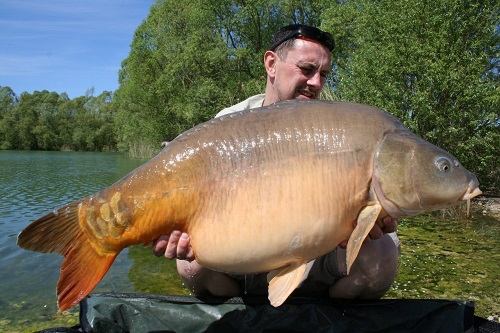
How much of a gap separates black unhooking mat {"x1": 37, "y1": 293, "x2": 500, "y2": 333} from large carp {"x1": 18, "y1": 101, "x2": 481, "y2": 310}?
0.55m

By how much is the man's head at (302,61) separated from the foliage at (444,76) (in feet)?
21.4

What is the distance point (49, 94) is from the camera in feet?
187

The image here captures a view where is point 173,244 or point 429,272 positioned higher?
point 173,244

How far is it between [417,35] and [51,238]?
9014mm

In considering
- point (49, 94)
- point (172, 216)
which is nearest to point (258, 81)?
point (172, 216)

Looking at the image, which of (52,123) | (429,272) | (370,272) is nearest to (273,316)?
(370,272)

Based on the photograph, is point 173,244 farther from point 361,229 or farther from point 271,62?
point 271,62

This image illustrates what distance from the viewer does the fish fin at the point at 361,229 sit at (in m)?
1.42

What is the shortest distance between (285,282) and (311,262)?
0.65 m

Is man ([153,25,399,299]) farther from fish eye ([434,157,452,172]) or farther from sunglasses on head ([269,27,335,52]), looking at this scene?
fish eye ([434,157,452,172])

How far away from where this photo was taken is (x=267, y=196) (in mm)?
1445

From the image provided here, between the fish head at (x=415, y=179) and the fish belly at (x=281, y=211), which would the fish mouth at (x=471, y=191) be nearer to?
the fish head at (x=415, y=179)

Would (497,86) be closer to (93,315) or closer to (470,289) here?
(470,289)

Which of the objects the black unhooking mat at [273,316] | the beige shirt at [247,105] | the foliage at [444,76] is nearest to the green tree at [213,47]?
the foliage at [444,76]
